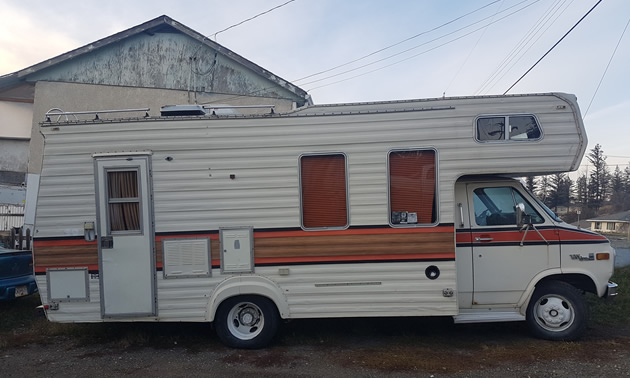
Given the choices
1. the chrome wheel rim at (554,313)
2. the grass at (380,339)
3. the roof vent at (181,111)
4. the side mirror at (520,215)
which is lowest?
the grass at (380,339)

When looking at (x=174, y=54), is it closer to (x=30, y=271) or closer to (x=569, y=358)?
(x=30, y=271)

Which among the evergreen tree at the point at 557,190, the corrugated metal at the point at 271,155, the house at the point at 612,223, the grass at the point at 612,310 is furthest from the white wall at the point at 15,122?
the house at the point at 612,223

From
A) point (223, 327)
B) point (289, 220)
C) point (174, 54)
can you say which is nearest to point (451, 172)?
point (289, 220)

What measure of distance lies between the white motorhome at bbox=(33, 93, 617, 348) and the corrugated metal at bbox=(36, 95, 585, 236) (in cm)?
2

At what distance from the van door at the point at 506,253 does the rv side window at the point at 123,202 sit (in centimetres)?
438

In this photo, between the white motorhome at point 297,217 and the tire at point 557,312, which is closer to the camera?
the white motorhome at point 297,217

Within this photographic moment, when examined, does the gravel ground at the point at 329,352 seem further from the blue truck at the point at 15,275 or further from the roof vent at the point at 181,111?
the roof vent at the point at 181,111

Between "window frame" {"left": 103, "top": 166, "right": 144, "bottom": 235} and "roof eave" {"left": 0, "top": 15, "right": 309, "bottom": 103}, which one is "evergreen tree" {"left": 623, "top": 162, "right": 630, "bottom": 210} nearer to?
"roof eave" {"left": 0, "top": 15, "right": 309, "bottom": 103}

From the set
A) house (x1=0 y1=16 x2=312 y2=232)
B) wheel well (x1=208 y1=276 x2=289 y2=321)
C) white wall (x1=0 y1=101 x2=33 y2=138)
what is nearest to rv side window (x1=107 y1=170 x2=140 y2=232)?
wheel well (x1=208 y1=276 x2=289 y2=321)

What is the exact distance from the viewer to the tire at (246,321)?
5.96 meters

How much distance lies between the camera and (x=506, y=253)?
6.09 m

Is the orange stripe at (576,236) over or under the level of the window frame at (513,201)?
under

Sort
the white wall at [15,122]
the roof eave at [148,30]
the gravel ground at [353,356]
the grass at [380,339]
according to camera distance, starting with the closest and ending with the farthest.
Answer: the gravel ground at [353,356] < the grass at [380,339] < the roof eave at [148,30] < the white wall at [15,122]

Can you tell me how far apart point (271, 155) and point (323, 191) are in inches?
31.7
